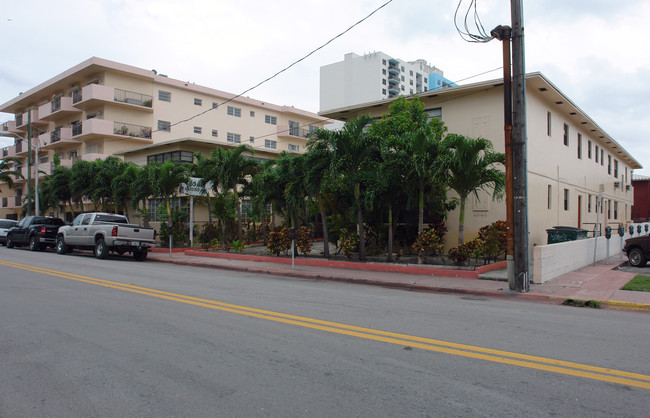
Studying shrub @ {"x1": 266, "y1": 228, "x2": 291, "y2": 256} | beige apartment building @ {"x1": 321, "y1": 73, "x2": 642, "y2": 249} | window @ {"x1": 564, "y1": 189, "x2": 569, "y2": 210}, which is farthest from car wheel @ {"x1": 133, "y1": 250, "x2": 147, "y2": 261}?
window @ {"x1": 564, "y1": 189, "x2": 569, "y2": 210}

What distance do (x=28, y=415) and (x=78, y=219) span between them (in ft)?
63.0

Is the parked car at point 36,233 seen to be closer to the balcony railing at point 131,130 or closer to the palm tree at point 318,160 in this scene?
the balcony railing at point 131,130

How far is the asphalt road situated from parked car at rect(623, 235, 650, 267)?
8.56 m

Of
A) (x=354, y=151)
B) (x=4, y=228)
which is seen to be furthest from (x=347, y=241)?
(x=4, y=228)

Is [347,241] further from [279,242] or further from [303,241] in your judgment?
[279,242]

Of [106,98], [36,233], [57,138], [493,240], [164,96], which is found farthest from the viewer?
[57,138]

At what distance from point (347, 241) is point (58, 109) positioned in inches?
1453

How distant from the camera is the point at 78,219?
20625 millimetres

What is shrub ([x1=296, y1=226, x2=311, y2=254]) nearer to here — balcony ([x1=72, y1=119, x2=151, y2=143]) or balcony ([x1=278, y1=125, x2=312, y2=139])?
balcony ([x1=72, y1=119, x2=151, y2=143])

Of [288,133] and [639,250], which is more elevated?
[288,133]

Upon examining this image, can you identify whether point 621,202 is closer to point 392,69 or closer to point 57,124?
point 57,124

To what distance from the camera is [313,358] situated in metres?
5.06

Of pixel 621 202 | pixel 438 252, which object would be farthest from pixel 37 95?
pixel 621 202

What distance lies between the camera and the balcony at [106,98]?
118ft
